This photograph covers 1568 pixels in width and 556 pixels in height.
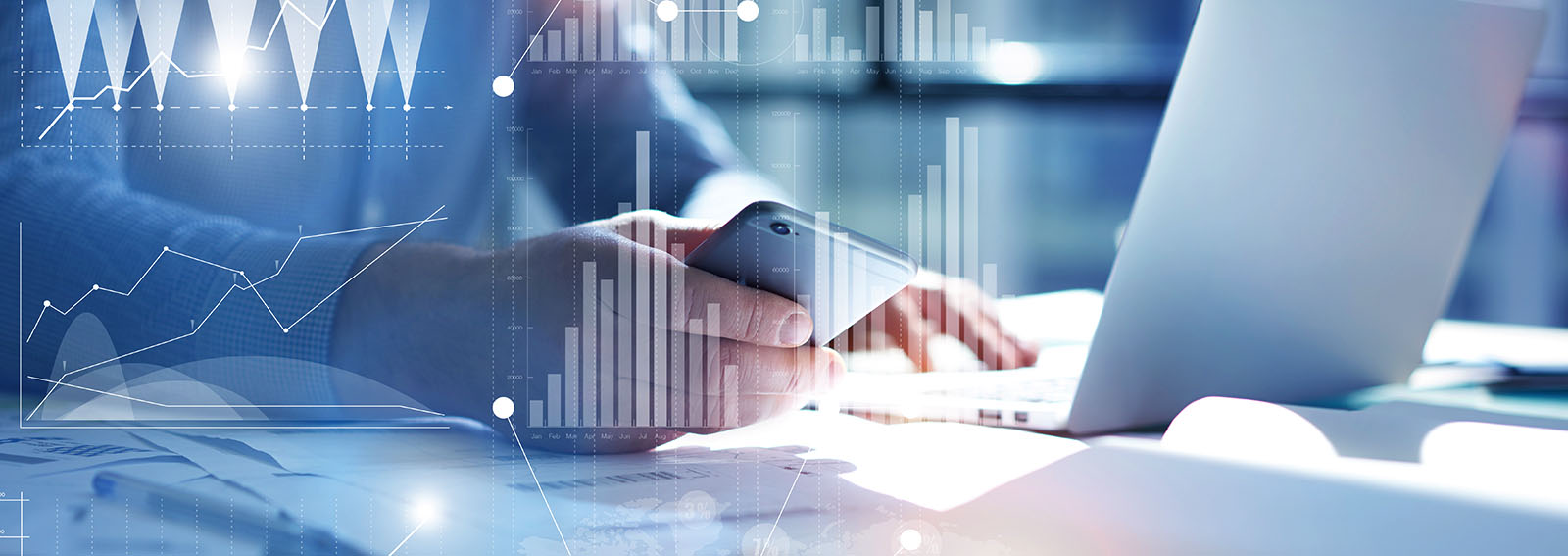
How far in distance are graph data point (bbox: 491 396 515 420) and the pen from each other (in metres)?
0.13

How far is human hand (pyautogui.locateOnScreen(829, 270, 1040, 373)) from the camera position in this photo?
2.35 feet

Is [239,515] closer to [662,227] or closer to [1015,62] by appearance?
[662,227]

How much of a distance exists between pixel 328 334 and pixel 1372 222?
0.57m

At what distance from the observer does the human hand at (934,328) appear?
0.72 m

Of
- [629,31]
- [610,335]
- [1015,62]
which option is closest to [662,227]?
[610,335]

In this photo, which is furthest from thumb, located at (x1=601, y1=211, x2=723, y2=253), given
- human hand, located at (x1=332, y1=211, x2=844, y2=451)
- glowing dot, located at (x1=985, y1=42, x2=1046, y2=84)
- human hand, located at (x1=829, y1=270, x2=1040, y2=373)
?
glowing dot, located at (x1=985, y1=42, x2=1046, y2=84)

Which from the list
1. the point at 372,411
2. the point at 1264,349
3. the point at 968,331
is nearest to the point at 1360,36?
the point at 1264,349

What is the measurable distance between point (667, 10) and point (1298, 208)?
2.00ft

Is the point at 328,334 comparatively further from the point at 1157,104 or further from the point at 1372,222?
the point at 1157,104

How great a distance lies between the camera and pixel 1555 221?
4.39 ft

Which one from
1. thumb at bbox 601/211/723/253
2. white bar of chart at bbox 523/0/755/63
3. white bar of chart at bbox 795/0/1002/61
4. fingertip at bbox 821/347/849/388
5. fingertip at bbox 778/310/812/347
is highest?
white bar of chart at bbox 795/0/1002/61
